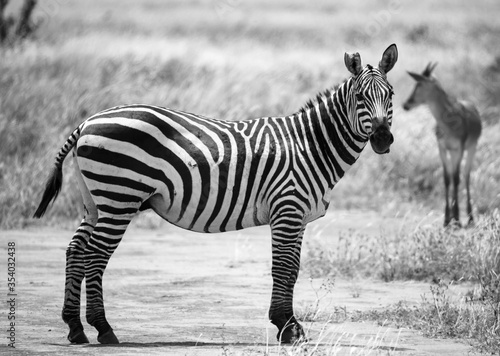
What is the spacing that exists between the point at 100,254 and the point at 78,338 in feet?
2.03

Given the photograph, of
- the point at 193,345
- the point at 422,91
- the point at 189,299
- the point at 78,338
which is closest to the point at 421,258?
the point at 189,299

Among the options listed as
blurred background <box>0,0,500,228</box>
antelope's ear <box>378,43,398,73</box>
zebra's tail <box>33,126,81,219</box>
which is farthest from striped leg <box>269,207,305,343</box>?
blurred background <box>0,0,500,228</box>

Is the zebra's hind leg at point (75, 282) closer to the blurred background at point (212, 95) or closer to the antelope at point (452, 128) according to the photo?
the blurred background at point (212, 95)

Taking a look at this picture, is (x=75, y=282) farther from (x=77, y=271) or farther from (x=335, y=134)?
(x=335, y=134)

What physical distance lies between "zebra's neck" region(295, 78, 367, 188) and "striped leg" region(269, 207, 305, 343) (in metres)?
0.53

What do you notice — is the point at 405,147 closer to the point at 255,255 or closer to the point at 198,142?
the point at 255,255

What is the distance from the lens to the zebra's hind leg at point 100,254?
6.93 metres

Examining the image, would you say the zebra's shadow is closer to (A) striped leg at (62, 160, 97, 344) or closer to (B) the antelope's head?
(A) striped leg at (62, 160, 97, 344)

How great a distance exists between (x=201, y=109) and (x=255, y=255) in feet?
19.5

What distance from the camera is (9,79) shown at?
54.3 feet

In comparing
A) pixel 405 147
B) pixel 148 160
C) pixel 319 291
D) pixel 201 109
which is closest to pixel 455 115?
pixel 405 147

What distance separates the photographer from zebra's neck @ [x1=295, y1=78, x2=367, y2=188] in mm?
7430

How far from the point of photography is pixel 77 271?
7.10 m

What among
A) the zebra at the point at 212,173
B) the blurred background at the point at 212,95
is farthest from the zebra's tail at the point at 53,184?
the blurred background at the point at 212,95
